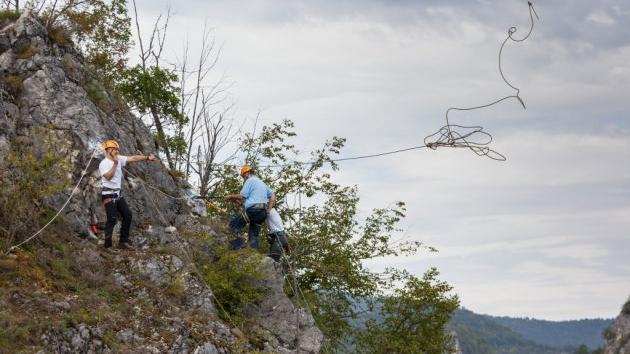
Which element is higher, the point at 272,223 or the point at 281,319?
the point at 272,223

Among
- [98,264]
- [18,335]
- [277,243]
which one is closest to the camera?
[18,335]

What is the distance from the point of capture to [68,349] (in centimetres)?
1175

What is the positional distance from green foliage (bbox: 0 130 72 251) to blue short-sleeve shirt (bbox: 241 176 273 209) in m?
4.77

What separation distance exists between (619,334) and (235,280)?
491 feet

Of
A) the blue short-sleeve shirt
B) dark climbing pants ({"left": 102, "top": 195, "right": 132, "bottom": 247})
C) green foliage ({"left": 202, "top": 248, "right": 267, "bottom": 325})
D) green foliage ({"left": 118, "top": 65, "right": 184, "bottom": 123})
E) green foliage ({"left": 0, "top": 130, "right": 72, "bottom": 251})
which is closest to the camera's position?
green foliage ({"left": 0, "top": 130, "right": 72, "bottom": 251})

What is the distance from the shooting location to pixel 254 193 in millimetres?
17594

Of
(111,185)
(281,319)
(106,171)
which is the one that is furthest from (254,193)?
(106,171)

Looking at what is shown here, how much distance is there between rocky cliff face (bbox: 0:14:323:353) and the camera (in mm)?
12336

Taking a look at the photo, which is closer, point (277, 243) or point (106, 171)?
point (106, 171)

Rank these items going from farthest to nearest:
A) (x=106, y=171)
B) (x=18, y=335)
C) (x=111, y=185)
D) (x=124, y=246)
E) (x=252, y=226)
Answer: (x=252, y=226)
(x=124, y=246)
(x=111, y=185)
(x=106, y=171)
(x=18, y=335)

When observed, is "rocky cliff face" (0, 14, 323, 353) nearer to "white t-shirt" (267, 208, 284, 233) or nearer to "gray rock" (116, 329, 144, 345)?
"gray rock" (116, 329, 144, 345)

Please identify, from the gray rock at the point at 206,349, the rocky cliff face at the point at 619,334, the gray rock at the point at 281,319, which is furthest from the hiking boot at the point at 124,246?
the rocky cliff face at the point at 619,334

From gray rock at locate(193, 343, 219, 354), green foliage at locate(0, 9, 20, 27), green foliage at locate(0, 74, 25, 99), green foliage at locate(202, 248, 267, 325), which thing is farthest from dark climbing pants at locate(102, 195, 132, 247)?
green foliage at locate(0, 9, 20, 27)

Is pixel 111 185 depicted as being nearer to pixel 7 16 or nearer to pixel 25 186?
pixel 25 186
